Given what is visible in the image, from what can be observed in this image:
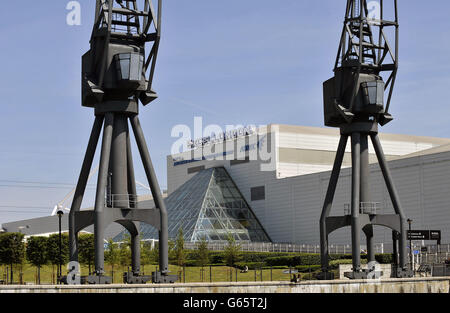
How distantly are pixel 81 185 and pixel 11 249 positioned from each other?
26.0m

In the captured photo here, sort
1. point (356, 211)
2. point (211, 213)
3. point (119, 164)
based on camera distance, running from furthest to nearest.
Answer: point (211, 213) → point (356, 211) → point (119, 164)

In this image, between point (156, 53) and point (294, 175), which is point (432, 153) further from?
point (156, 53)

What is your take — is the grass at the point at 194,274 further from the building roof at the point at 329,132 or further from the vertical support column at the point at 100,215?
the building roof at the point at 329,132

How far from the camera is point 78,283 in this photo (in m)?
46.0

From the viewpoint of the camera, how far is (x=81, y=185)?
49250 millimetres

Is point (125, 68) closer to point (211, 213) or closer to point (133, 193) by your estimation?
point (133, 193)

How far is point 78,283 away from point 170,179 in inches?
3802

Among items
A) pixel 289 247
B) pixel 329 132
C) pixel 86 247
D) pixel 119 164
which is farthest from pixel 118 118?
pixel 329 132

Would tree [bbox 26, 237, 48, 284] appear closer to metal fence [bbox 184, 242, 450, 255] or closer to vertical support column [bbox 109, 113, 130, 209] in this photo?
metal fence [bbox 184, 242, 450, 255]

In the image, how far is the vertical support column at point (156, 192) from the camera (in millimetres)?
48912

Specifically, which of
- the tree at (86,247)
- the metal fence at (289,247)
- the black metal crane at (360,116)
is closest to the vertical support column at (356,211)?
the black metal crane at (360,116)

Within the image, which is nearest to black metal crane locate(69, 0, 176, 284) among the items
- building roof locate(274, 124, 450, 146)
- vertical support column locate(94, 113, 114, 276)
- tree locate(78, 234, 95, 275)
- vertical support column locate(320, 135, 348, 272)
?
vertical support column locate(94, 113, 114, 276)
